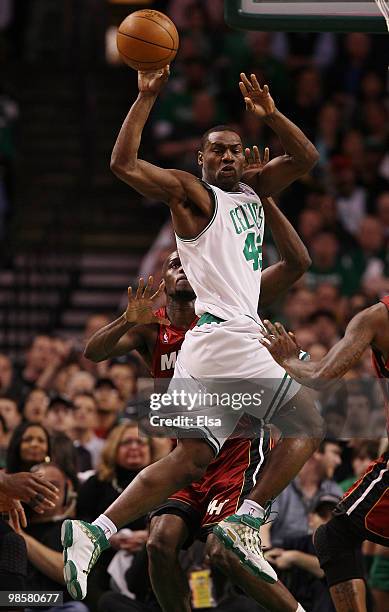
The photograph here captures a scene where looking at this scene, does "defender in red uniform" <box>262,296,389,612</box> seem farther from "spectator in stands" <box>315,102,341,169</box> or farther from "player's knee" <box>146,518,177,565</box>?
"spectator in stands" <box>315,102,341,169</box>

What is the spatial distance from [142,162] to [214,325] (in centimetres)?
91

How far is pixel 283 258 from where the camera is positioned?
771 cm

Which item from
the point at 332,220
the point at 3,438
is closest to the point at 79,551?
the point at 3,438

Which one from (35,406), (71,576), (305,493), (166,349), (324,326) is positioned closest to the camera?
(71,576)

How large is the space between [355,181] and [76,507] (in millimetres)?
6677

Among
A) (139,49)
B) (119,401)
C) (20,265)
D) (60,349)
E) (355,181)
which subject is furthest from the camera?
(20,265)

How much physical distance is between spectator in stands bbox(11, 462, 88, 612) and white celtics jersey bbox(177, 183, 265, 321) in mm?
1695

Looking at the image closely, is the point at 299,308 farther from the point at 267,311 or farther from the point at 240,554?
the point at 240,554

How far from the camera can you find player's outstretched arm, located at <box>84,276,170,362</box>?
24.1 feet

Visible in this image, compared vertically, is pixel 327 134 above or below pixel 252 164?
below

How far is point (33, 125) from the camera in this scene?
55.3 feet

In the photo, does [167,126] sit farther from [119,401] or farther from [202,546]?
[202,546]

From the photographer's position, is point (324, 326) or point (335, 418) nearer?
point (335, 418)

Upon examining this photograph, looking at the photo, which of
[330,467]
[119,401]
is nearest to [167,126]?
[119,401]
